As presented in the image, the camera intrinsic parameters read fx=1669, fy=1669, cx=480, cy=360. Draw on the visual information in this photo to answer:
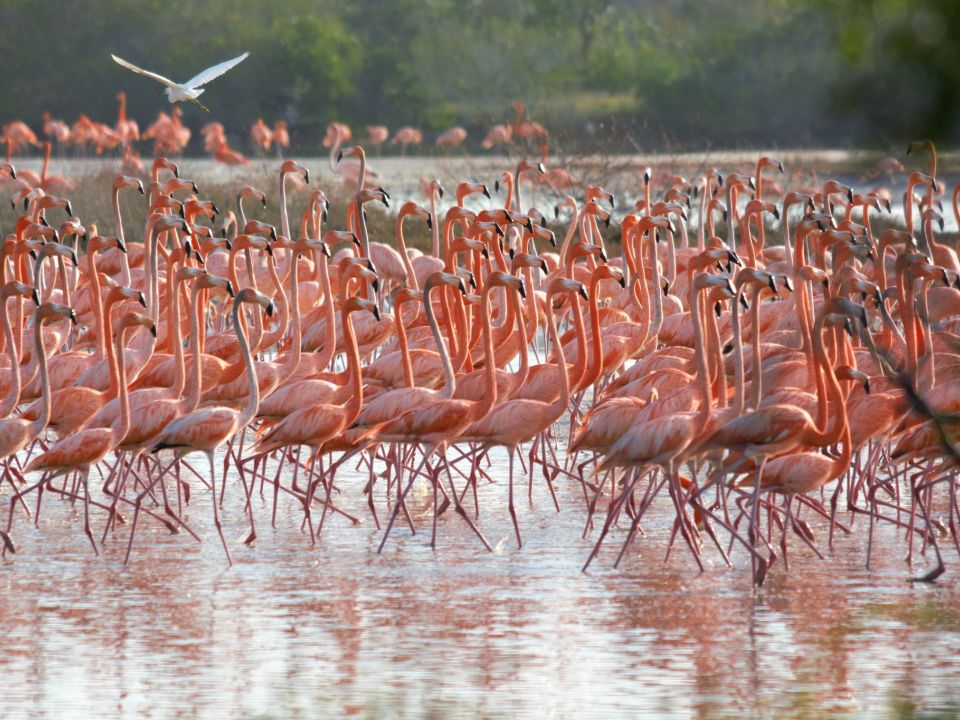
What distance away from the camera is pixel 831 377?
6.87 meters

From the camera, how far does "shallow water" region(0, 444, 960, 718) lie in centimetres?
498

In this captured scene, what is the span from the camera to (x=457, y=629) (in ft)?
19.3

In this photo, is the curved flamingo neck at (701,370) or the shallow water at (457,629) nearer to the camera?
the shallow water at (457,629)

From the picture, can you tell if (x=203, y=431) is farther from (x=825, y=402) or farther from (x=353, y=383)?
(x=825, y=402)

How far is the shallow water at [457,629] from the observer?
4.98 meters

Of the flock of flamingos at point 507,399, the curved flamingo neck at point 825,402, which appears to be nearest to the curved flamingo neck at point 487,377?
the flock of flamingos at point 507,399

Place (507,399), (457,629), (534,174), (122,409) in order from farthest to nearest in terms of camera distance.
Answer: (534,174) → (507,399) → (122,409) → (457,629)

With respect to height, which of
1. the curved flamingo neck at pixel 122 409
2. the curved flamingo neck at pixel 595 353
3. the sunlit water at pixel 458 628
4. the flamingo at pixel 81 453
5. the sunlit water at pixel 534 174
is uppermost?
the sunlit water at pixel 534 174

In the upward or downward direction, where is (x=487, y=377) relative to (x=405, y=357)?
downward

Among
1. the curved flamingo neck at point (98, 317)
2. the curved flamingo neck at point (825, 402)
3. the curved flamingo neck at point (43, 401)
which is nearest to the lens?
the curved flamingo neck at point (825, 402)

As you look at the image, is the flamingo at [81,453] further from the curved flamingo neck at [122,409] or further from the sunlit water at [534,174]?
the sunlit water at [534,174]

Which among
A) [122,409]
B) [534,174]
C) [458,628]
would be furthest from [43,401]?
[534,174]

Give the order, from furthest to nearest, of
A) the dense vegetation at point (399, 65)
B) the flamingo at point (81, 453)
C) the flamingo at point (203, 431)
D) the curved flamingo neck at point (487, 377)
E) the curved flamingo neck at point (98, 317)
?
the dense vegetation at point (399, 65), the curved flamingo neck at point (98, 317), the curved flamingo neck at point (487, 377), the flamingo at point (203, 431), the flamingo at point (81, 453)

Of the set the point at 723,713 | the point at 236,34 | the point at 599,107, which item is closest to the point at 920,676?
the point at 723,713
